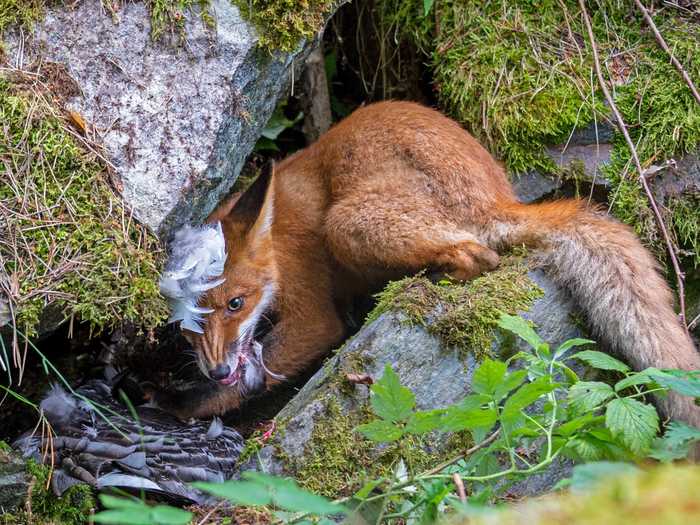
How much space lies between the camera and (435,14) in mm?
6633

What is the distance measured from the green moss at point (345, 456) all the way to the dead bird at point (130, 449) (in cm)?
54

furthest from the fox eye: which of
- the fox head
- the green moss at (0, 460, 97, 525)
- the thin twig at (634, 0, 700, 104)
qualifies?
the thin twig at (634, 0, 700, 104)

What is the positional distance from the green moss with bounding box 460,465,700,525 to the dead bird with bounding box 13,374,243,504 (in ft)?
10.1

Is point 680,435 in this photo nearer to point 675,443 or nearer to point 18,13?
point 675,443

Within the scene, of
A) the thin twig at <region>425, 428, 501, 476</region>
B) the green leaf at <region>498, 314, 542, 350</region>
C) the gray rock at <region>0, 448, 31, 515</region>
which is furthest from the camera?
the gray rock at <region>0, 448, 31, 515</region>

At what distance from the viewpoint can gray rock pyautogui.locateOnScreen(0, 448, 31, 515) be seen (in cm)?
423

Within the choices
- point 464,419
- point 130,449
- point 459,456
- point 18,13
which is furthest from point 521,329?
point 18,13

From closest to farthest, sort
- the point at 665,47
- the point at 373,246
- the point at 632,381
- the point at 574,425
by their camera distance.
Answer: the point at 574,425
the point at 632,381
the point at 373,246
the point at 665,47

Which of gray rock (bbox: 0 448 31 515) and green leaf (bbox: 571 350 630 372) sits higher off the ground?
green leaf (bbox: 571 350 630 372)

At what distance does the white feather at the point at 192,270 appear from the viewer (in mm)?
4953

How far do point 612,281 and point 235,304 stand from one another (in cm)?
256

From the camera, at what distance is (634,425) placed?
3188mm

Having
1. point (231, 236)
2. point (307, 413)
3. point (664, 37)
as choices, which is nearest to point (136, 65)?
point (231, 236)

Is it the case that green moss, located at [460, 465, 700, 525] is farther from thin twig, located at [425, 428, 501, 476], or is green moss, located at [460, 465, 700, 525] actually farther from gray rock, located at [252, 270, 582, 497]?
gray rock, located at [252, 270, 582, 497]
